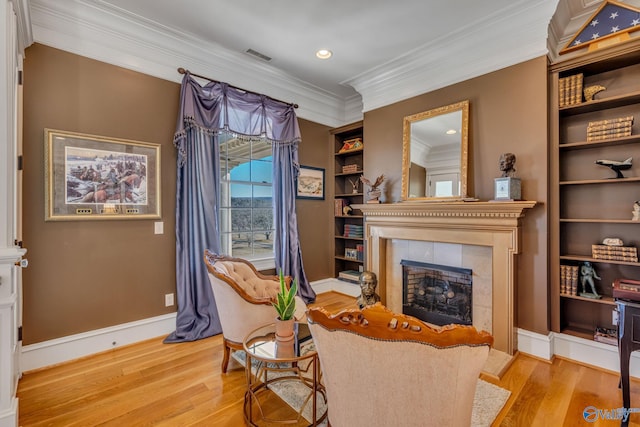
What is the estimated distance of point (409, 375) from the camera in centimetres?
100

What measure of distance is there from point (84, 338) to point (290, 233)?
2.31 meters

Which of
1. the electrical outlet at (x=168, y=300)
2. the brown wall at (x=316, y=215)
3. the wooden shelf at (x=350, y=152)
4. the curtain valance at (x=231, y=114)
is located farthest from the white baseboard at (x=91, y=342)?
the wooden shelf at (x=350, y=152)

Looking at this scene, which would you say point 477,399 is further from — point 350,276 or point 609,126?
point 350,276

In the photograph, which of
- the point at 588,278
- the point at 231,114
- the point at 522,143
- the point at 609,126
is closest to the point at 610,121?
the point at 609,126

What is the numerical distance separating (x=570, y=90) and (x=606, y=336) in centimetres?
205

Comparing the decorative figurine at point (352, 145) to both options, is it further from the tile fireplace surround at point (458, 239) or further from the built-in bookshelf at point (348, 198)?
the tile fireplace surround at point (458, 239)

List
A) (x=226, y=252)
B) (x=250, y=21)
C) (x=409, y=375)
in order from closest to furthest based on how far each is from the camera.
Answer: (x=409, y=375) < (x=250, y=21) < (x=226, y=252)

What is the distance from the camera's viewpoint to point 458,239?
294 centimetres

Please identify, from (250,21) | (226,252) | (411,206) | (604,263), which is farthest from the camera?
(226,252)

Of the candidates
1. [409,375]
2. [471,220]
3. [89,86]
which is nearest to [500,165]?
[471,220]

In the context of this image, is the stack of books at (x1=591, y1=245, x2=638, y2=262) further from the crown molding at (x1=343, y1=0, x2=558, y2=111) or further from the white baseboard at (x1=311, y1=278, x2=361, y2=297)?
the white baseboard at (x1=311, y1=278, x2=361, y2=297)

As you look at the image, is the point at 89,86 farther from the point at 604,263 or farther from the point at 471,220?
the point at 604,263

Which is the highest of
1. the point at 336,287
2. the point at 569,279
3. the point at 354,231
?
the point at 354,231

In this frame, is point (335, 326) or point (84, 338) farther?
point (84, 338)
